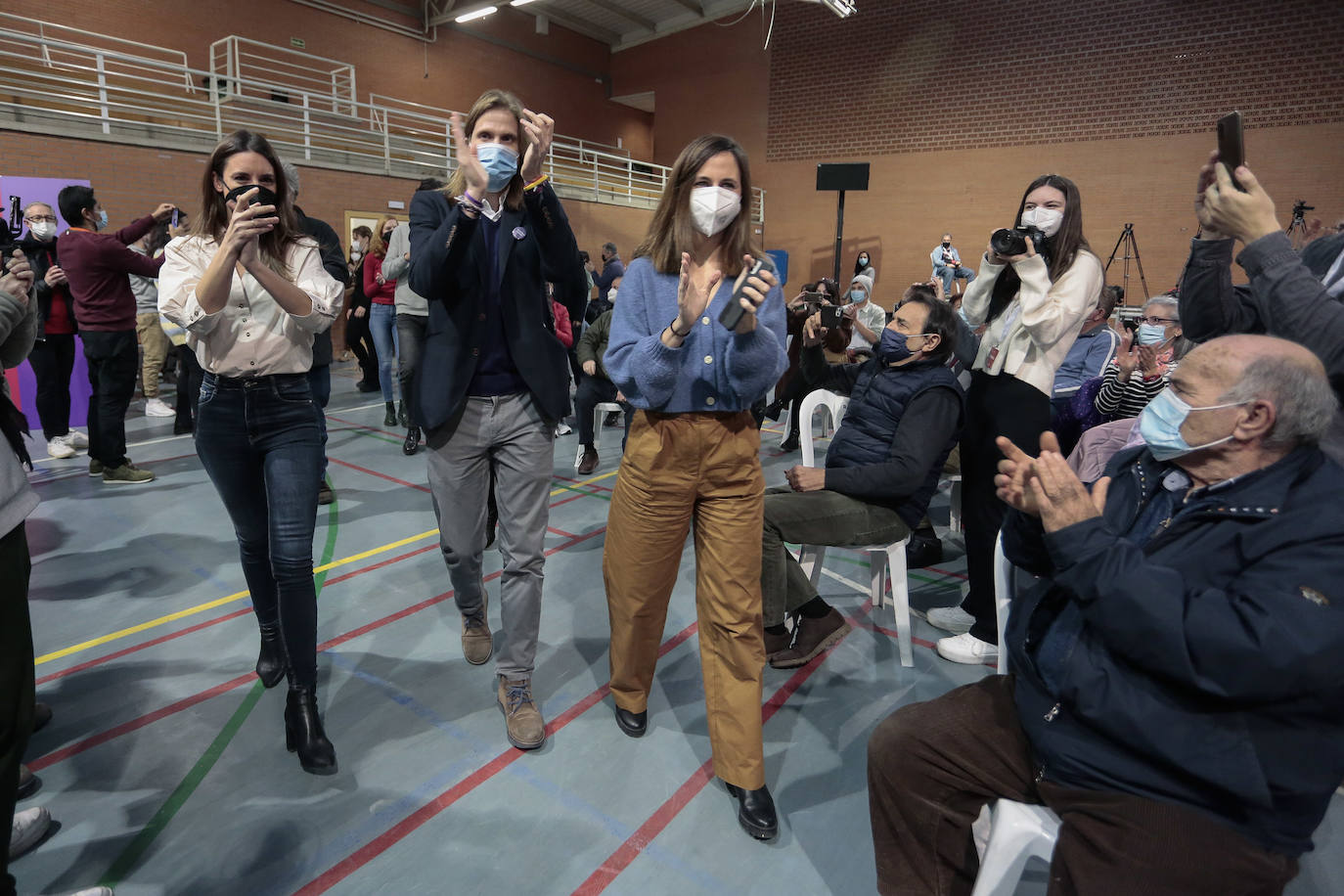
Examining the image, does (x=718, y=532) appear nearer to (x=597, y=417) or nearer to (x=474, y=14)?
(x=597, y=417)

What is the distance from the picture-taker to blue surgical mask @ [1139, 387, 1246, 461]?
1.37 meters

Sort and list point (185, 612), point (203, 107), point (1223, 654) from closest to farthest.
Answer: point (1223, 654) < point (185, 612) < point (203, 107)

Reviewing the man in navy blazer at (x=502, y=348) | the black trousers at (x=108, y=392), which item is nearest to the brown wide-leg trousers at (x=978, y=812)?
the man in navy blazer at (x=502, y=348)

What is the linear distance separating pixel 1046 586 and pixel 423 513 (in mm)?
3555

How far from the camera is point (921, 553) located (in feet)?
12.2

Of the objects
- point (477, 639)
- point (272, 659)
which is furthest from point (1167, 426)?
point (272, 659)

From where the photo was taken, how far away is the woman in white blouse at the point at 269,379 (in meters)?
1.97

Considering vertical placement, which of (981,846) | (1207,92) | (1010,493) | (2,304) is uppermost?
(1207,92)

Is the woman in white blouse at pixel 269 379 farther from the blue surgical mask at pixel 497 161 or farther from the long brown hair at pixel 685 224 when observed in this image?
the long brown hair at pixel 685 224

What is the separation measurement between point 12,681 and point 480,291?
136 cm

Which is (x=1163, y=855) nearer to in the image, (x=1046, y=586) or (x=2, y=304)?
(x=1046, y=586)

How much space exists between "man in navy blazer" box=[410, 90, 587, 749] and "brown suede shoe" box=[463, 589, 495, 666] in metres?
0.36

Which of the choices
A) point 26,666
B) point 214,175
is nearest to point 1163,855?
point 26,666

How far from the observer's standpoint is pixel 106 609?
3008 millimetres
